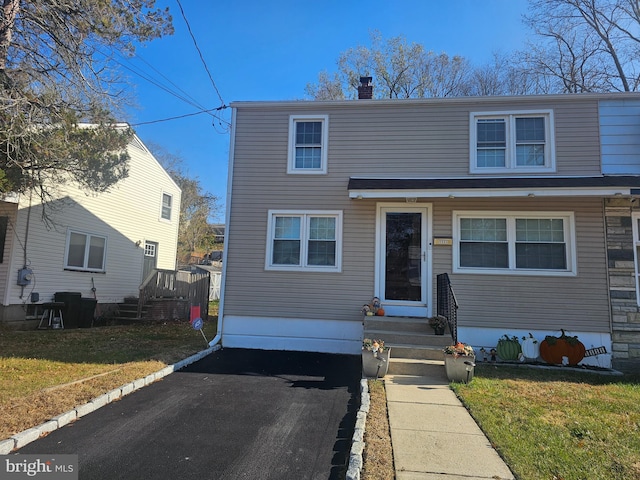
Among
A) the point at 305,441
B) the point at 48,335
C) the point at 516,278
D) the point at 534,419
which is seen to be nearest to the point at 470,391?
the point at 534,419

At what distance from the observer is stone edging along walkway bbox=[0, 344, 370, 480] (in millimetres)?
3402

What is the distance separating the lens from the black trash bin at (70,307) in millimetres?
11875

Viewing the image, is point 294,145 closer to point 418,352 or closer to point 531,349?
point 418,352

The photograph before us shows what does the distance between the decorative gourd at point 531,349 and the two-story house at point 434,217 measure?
0.26m

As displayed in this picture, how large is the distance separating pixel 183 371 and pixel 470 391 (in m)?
4.37

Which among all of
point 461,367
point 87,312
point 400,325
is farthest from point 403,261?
point 87,312

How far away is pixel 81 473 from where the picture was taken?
315 cm

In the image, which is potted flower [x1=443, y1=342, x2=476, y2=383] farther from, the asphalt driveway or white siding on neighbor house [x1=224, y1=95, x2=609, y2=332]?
white siding on neighbor house [x1=224, y1=95, x2=609, y2=332]

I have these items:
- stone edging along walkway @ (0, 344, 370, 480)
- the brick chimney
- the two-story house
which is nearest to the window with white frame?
the two-story house

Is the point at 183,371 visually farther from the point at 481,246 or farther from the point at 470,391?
the point at 481,246

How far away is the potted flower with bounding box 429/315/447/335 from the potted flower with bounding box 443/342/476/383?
1268 mm

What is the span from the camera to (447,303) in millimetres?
7457

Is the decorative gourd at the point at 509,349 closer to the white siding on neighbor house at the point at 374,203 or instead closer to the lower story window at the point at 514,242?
the white siding on neighbor house at the point at 374,203

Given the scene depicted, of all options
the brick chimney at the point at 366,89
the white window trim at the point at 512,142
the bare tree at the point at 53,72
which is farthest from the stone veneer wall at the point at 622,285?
the bare tree at the point at 53,72
